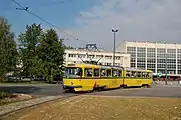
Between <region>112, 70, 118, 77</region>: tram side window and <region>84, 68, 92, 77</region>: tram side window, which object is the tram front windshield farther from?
<region>112, 70, 118, 77</region>: tram side window

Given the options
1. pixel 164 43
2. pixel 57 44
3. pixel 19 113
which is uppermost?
pixel 164 43

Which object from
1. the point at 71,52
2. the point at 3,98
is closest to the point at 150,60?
the point at 71,52

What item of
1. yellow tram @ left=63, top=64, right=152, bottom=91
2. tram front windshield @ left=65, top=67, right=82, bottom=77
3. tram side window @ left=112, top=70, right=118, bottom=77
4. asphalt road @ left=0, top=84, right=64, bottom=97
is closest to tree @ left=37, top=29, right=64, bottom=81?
yellow tram @ left=63, top=64, right=152, bottom=91

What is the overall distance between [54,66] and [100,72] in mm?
30220

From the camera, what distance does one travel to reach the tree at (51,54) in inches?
2429

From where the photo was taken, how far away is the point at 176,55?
13112 cm

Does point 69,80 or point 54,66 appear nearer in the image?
point 69,80

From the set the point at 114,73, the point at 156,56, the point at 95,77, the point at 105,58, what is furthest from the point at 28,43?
the point at 156,56

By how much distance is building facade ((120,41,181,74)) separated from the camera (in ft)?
428

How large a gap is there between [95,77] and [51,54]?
3206cm

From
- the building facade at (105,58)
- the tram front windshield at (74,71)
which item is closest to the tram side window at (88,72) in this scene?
the tram front windshield at (74,71)

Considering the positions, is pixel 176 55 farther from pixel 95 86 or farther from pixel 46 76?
pixel 95 86

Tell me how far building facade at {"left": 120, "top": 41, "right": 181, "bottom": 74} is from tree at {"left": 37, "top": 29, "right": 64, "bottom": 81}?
2749 inches

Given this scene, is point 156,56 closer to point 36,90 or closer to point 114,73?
point 114,73
